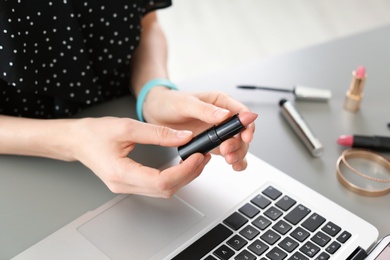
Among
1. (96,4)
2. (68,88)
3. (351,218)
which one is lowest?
(351,218)

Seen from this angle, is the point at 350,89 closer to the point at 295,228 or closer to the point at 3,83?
the point at 295,228

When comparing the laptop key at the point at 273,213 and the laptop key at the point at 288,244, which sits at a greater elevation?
the laptop key at the point at 273,213

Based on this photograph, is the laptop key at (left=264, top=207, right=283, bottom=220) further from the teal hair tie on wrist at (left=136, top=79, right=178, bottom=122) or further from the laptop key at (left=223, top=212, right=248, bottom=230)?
the teal hair tie on wrist at (left=136, top=79, right=178, bottom=122)

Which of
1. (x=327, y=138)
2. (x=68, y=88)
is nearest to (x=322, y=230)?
(x=327, y=138)

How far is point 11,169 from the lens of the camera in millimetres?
616

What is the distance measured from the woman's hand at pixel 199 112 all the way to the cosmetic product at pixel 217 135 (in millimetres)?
13

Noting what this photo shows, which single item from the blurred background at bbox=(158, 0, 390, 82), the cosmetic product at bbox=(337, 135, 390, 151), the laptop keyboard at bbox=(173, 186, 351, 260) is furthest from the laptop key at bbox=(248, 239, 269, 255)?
the blurred background at bbox=(158, 0, 390, 82)

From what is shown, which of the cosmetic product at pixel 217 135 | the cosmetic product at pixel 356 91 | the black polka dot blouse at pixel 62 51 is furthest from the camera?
the cosmetic product at pixel 356 91

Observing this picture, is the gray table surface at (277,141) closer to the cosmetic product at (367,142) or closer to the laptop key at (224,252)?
A: the cosmetic product at (367,142)

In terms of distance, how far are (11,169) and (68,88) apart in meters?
0.14

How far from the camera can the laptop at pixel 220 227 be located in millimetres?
506

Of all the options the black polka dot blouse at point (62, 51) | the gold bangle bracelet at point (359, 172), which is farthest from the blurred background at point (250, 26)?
the gold bangle bracelet at point (359, 172)

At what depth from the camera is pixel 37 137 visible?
0.60 meters

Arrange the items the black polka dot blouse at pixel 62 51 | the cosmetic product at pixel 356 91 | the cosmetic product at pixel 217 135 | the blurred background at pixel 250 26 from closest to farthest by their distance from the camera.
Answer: the cosmetic product at pixel 217 135 < the black polka dot blouse at pixel 62 51 < the cosmetic product at pixel 356 91 < the blurred background at pixel 250 26
